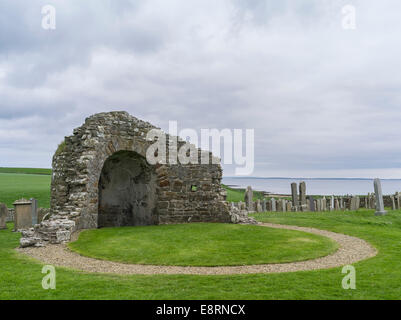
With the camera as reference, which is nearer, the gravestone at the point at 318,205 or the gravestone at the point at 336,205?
the gravestone at the point at 318,205

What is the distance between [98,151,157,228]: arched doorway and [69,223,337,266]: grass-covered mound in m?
3.02

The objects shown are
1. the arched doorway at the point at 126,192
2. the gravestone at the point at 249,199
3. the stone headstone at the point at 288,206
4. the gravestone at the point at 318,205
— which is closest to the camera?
the arched doorway at the point at 126,192

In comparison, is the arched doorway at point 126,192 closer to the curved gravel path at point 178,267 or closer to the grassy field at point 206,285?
the curved gravel path at point 178,267

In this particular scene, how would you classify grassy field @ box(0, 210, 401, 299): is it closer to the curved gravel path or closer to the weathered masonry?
the curved gravel path

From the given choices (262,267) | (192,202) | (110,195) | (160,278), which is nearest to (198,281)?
(160,278)

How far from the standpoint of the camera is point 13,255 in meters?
9.71

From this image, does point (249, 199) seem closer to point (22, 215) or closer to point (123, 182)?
point (123, 182)

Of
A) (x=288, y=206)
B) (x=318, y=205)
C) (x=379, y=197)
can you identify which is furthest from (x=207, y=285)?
(x=318, y=205)

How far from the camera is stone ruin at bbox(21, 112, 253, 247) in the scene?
13.4m

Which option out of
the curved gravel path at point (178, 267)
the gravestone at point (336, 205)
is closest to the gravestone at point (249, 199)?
the gravestone at point (336, 205)

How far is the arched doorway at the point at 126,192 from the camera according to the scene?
1556cm

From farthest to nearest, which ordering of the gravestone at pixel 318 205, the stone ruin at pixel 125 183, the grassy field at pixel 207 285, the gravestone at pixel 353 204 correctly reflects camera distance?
the gravestone at pixel 318 205
the gravestone at pixel 353 204
the stone ruin at pixel 125 183
the grassy field at pixel 207 285

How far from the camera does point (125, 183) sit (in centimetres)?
1650

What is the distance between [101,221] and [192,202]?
4.43 meters
